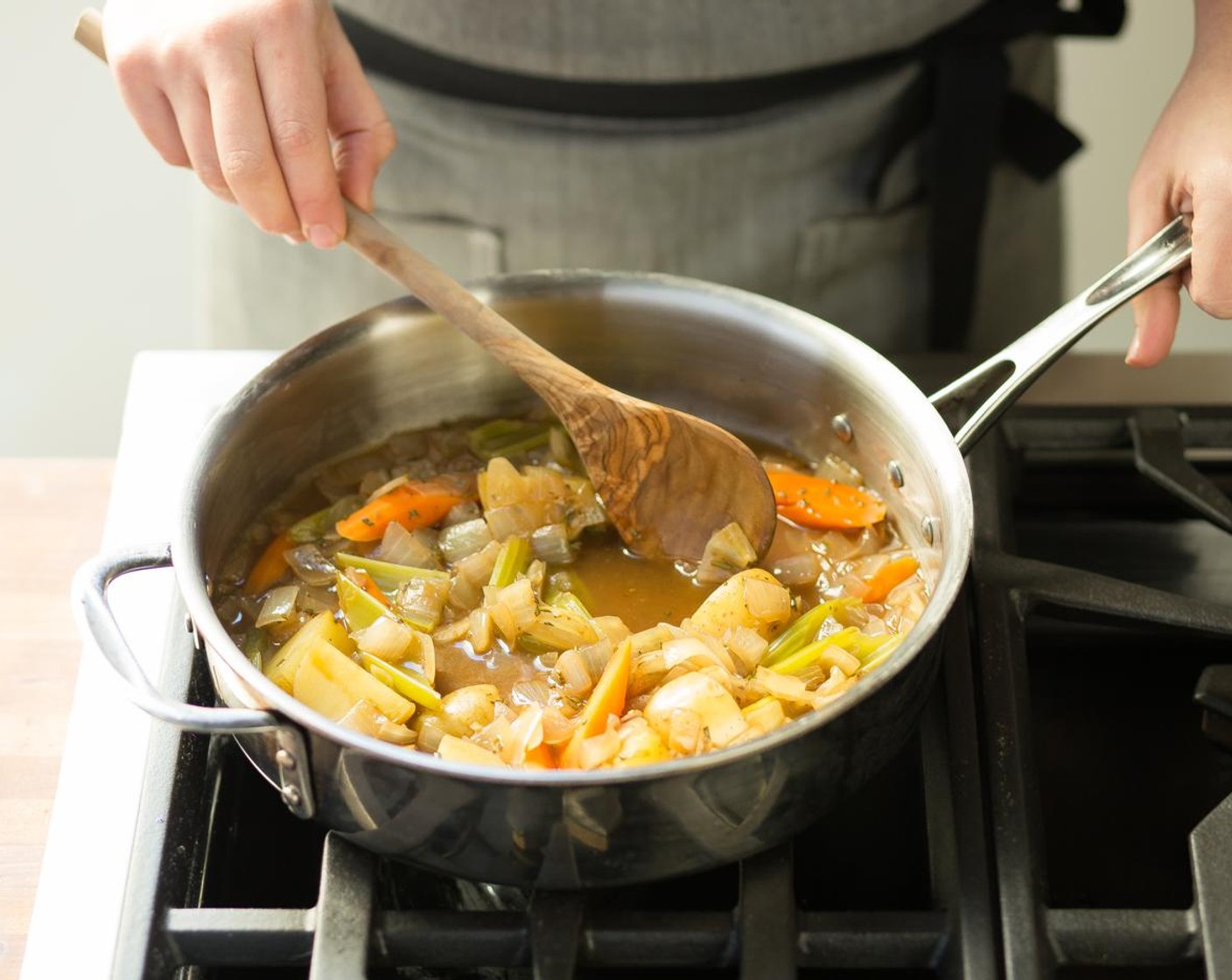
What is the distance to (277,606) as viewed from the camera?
1215 mm

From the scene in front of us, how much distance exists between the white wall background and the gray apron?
1121mm

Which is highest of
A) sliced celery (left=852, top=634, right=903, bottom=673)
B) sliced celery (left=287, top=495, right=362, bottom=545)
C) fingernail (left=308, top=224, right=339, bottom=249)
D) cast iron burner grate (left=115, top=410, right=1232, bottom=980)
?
fingernail (left=308, top=224, right=339, bottom=249)

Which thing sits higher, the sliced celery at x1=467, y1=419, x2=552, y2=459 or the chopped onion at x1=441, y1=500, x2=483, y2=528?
the sliced celery at x1=467, y1=419, x2=552, y2=459

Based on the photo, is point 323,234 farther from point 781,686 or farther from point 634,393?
point 781,686

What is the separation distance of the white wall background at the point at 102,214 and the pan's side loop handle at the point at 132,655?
5.91ft

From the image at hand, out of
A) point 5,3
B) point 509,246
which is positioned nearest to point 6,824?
Result: point 509,246

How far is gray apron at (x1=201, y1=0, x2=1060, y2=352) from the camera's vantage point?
1.50 meters

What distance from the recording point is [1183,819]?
1.12m

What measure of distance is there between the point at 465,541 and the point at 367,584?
10 centimetres

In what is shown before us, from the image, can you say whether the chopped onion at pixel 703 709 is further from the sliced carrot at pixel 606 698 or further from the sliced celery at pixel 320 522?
the sliced celery at pixel 320 522

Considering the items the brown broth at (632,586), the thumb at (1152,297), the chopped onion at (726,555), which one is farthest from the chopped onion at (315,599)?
the thumb at (1152,297)

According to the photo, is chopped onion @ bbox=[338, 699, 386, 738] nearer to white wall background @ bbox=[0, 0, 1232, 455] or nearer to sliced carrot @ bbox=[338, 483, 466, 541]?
sliced carrot @ bbox=[338, 483, 466, 541]

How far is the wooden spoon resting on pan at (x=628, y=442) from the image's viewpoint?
1.22m

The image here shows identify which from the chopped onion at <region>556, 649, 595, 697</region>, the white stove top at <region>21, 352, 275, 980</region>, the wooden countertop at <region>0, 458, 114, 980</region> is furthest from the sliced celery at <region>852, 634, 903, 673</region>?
the wooden countertop at <region>0, 458, 114, 980</region>
